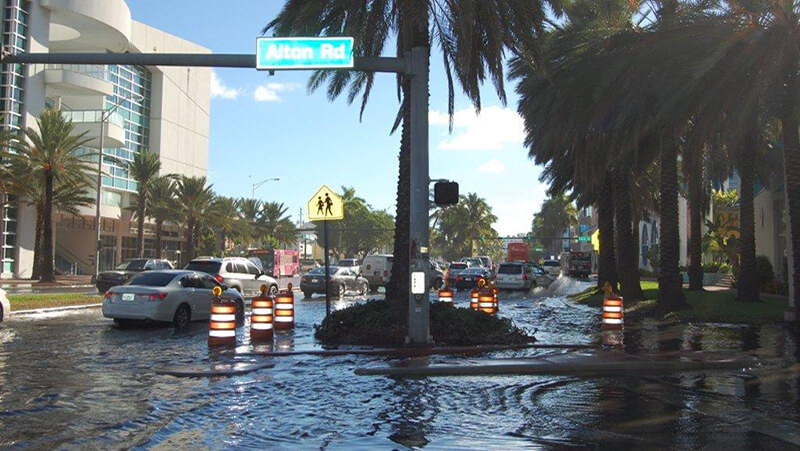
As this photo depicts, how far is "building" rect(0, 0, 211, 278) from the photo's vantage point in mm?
45344

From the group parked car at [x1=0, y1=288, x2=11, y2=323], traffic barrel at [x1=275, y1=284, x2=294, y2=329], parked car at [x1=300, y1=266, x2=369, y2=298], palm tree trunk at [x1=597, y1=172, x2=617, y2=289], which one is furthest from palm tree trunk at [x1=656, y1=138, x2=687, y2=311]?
parked car at [x1=0, y1=288, x2=11, y2=323]

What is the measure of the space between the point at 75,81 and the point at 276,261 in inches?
818

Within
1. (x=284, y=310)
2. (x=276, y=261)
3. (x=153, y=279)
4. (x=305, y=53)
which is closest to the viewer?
(x=305, y=53)

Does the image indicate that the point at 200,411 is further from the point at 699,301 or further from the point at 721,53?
the point at 699,301

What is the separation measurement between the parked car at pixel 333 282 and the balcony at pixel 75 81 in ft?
89.6

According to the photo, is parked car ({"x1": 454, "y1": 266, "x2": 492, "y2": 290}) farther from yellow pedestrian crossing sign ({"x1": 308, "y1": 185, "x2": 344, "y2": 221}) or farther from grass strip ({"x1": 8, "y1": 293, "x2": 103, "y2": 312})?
yellow pedestrian crossing sign ({"x1": 308, "y1": 185, "x2": 344, "y2": 221})

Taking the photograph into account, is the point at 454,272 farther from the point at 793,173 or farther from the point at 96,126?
the point at 96,126

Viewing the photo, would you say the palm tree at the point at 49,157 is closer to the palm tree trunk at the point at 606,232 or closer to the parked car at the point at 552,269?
the palm tree trunk at the point at 606,232

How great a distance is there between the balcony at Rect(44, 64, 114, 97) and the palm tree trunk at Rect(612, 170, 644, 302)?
3893 cm

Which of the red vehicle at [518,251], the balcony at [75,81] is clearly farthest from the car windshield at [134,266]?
the red vehicle at [518,251]

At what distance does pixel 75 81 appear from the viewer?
49094 millimetres

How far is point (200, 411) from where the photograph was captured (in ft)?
25.3

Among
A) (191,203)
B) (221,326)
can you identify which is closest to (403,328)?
(221,326)

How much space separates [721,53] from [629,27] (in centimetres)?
536
